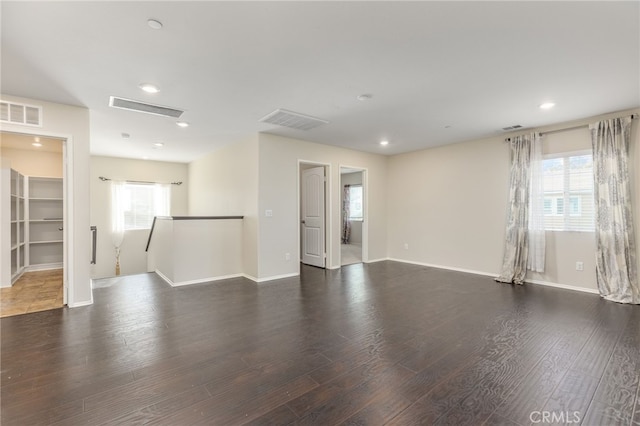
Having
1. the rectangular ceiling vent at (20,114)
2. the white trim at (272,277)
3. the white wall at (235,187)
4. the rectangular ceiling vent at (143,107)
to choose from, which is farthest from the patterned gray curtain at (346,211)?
the rectangular ceiling vent at (20,114)

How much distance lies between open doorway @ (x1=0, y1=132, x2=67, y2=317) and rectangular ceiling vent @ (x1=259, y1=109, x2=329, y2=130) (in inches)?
142

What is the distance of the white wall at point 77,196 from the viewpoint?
11.6 ft

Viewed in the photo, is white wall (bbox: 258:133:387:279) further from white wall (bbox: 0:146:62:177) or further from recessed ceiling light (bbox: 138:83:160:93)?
white wall (bbox: 0:146:62:177)

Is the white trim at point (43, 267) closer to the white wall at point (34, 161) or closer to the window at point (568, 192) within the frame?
the white wall at point (34, 161)

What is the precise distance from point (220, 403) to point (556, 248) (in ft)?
17.1

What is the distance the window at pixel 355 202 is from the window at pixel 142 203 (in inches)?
225

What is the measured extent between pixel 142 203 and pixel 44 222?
194 cm

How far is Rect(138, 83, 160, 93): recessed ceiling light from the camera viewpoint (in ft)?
9.88

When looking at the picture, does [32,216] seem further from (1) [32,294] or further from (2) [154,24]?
(2) [154,24]

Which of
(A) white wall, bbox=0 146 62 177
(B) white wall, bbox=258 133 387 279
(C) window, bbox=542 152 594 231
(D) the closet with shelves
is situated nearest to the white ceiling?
(C) window, bbox=542 152 594 231

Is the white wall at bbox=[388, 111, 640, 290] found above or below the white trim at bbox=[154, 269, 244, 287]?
above

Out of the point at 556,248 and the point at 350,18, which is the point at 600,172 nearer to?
the point at 556,248

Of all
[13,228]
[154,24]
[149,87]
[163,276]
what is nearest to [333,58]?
[154,24]

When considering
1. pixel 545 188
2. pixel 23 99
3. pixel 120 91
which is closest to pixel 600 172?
pixel 545 188
